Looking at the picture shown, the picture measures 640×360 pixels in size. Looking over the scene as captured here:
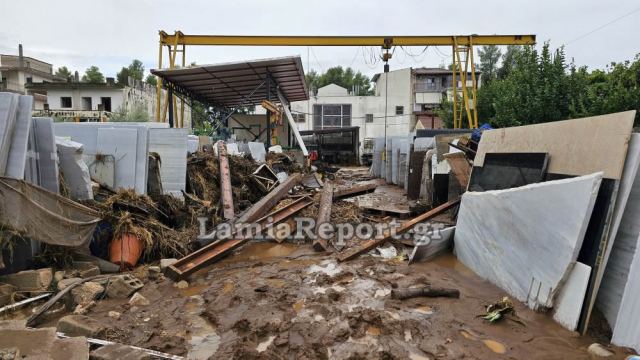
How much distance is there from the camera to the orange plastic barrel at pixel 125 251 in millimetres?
4973

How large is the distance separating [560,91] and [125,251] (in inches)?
557

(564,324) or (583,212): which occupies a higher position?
(583,212)

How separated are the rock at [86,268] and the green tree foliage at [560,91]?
12.9m

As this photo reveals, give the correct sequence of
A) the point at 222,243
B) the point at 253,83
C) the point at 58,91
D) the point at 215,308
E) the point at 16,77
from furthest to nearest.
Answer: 1. the point at 16,77
2. the point at 58,91
3. the point at 253,83
4. the point at 222,243
5. the point at 215,308

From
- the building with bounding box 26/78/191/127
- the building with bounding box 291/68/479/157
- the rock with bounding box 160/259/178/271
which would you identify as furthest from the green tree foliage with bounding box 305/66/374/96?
the rock with bounding box 160/259/178/271

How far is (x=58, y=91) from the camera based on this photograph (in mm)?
29781

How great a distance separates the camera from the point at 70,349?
265 centimetres

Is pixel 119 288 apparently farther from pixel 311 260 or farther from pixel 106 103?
pixel 106 103

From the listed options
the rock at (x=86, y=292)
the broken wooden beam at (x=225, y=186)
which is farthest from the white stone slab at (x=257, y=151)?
the rock at (x=86, y=292)

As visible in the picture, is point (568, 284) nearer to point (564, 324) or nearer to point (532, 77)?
point (564, 324)

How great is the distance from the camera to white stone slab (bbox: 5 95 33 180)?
4.22m

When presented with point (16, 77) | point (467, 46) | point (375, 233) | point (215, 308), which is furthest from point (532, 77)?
point (16, 77)

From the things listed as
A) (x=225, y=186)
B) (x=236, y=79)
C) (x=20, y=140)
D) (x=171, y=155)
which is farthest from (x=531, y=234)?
(x=236, y=79)

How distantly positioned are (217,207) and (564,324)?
18.3ft
